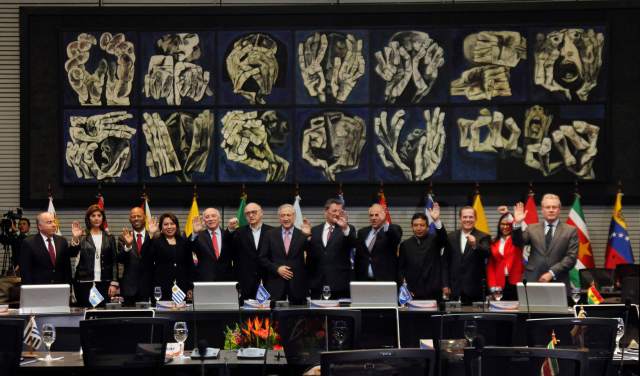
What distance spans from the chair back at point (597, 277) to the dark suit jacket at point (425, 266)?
2.15 metres

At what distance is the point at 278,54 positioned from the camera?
1352 centimetres

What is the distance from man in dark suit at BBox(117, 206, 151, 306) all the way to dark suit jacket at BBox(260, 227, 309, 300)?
129 centimetres

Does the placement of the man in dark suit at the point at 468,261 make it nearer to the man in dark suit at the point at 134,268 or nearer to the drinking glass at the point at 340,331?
the man in dark suit at the point at 134,268

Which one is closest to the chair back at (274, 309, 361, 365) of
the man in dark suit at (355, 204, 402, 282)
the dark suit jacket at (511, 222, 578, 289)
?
the man in dark suit at (355, 204, 402, 282)

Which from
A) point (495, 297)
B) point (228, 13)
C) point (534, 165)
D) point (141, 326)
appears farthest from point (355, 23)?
point (141, 326)

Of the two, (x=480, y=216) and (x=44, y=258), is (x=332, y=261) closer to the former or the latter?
(x=480, y=216)

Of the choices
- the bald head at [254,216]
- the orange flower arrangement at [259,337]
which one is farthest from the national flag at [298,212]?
the orange flower arrangement at [259,337]

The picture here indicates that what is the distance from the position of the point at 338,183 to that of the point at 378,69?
1.62 meters

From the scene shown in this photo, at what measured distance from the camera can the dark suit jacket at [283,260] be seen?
35.0ft

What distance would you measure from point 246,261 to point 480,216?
359cm

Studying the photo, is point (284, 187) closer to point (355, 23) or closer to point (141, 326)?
point (355, 23)

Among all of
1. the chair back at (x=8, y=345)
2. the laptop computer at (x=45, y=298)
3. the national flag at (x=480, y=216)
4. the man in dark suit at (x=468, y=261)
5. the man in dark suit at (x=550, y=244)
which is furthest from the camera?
the national flag at (x=480, y=216)

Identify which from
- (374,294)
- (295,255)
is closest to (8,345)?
(374,294)

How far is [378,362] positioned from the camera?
186 inches
